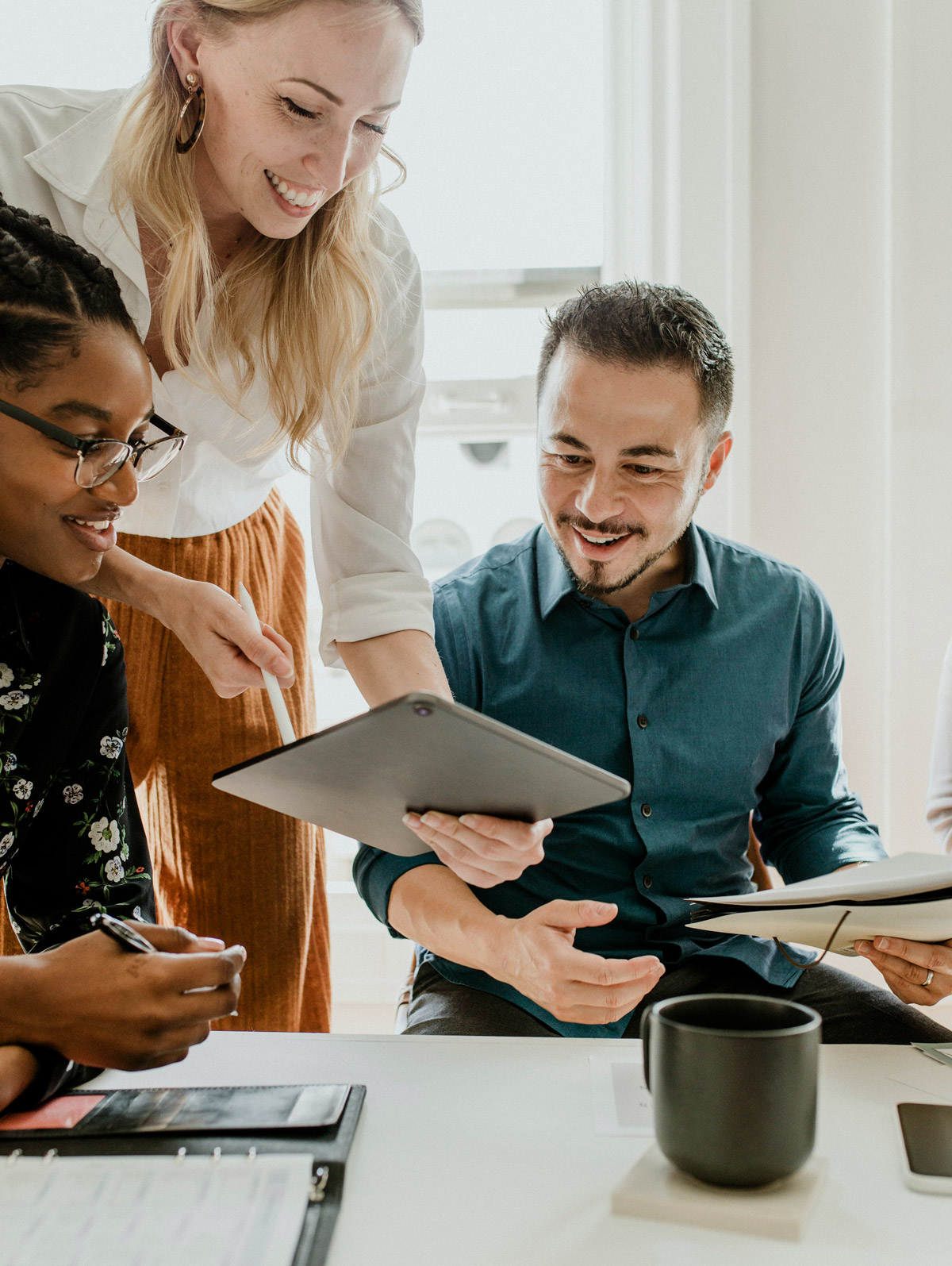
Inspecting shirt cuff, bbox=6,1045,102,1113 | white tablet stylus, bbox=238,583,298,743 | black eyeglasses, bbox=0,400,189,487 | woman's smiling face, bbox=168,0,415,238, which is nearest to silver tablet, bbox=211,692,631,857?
white tablet stylus, bbox=238,583,298,743

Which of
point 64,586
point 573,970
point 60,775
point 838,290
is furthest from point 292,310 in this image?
point 838,290

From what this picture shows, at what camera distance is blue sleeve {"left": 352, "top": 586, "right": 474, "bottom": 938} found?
48.7 inches

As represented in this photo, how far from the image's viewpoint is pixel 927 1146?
28.6 inches

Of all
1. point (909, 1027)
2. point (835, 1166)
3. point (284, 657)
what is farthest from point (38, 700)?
point (909, 1027)

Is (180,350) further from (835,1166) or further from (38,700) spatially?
(835,1166)

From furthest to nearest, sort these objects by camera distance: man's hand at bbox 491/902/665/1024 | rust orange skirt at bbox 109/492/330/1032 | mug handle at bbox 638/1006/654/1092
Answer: rust orange skirt at bbox 109/492/330/1032 < man's hand at bbox 491/902/665/1024 < mug handle at bbox 638/1006/654/1092

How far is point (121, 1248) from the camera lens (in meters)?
0.59

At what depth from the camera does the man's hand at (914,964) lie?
104cm

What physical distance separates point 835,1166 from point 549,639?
0.80 meters

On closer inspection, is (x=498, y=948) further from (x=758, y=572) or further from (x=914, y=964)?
(x=758, y=572)

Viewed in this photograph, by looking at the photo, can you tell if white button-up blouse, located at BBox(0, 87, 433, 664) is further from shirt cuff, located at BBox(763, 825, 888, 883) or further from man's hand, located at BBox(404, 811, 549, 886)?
shirt cuff, located at BBox(763, 825, 888, 883)

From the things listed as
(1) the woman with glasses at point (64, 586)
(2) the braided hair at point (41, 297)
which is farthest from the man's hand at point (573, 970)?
(2) the braided hair at point (41, 297)

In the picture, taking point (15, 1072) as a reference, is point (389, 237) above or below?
above

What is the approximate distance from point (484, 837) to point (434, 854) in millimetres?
345
